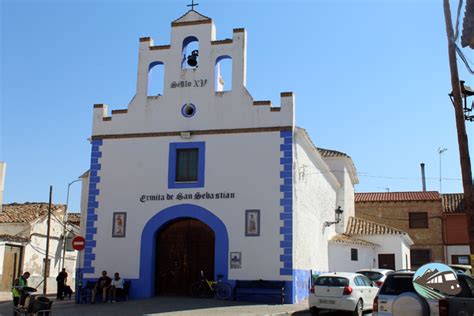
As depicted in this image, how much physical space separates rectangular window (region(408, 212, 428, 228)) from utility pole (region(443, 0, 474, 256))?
32158 mm

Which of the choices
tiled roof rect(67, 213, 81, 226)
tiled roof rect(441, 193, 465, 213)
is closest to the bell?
tiled roof rect(67, 213, 81, 226)

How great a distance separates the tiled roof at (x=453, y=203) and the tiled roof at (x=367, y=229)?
11.2 m

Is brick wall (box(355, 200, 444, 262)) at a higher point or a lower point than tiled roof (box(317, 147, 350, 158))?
lower

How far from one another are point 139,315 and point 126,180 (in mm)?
7300

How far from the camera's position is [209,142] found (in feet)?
72.7

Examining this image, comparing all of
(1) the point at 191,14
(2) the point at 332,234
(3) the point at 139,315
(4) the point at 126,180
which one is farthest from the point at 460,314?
(2) the point at 332,234

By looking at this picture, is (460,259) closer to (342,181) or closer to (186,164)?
(342,181)

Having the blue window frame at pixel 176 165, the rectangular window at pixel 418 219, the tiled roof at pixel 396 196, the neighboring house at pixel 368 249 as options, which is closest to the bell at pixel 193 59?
the blue window frame at pixel 176 165

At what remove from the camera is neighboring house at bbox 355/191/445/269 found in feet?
140

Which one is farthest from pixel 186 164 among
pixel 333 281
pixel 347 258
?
pixel 347 258

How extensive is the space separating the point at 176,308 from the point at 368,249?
16.3 meters

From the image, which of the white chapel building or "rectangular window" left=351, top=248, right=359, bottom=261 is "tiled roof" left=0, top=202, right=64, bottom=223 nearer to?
the white chapel building

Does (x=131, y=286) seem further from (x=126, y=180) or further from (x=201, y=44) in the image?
(x=201, y=44)

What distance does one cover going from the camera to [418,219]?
4394 cm
